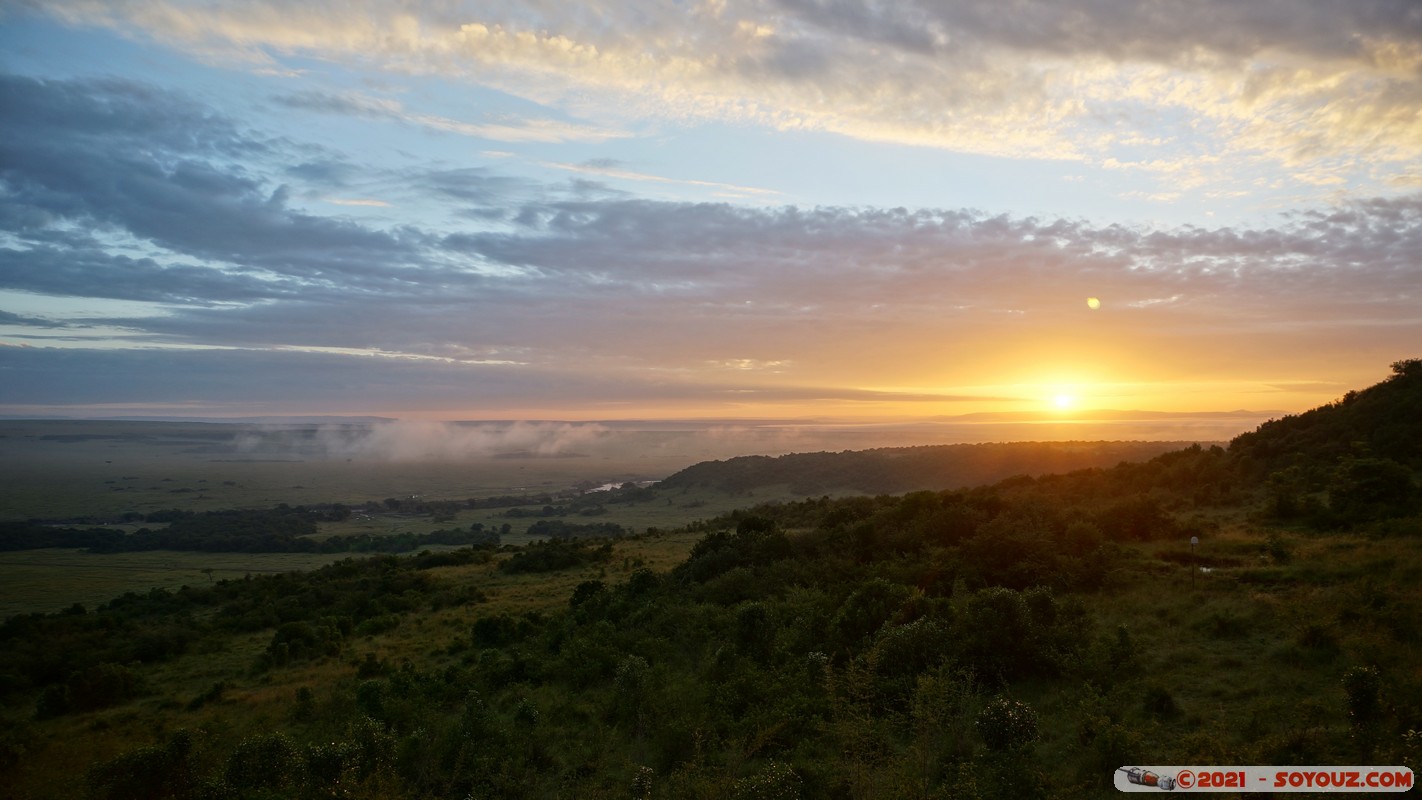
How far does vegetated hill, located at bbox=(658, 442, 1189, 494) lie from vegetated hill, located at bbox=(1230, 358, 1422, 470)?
3984cm

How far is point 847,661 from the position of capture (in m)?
16.0

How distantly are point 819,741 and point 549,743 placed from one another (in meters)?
6.50

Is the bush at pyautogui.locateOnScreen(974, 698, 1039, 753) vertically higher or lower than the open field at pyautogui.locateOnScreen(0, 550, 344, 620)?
higher

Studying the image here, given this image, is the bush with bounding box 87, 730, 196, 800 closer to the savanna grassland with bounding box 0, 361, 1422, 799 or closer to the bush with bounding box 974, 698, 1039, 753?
the savanna grassland with bounding box 0, 361, 1422, 799

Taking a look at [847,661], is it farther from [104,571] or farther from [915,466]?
[915,466]

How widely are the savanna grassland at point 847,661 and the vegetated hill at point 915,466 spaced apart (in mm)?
50839

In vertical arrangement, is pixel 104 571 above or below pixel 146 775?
below

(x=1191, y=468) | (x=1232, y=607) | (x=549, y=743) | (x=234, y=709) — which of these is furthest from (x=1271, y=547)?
(x=234, y=709)

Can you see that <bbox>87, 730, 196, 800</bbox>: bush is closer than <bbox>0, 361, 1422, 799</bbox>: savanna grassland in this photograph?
No

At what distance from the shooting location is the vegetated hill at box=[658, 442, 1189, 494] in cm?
8600

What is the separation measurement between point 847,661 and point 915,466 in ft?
288

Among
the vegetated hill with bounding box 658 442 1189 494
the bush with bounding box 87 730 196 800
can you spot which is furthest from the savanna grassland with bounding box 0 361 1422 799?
the vegetated hill with bounding box 658 442 1189 494

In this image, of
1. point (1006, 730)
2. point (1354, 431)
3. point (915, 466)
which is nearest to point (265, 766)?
point (1006, 730)

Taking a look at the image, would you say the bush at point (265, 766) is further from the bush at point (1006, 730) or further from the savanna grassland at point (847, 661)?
the bush at point (1006, 730)
